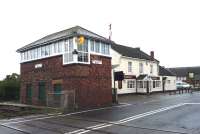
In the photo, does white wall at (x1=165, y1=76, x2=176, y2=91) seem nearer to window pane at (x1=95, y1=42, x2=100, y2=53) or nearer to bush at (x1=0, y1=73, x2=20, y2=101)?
window pane at (x1=95, y1=42, x2=100, y2=53)

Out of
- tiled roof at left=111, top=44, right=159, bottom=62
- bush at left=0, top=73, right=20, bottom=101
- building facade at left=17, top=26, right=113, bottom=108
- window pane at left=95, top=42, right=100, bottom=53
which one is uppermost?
tiled roof at left=111, top=44, right=159, bottom=62

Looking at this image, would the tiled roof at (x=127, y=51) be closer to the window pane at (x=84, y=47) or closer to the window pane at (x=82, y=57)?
the window pane at (x=84, y=47)

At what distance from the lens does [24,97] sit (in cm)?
2889

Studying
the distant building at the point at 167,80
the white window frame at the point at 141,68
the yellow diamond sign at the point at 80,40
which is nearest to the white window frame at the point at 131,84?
the white window frame at the point at 141,68

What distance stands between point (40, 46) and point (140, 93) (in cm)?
1948

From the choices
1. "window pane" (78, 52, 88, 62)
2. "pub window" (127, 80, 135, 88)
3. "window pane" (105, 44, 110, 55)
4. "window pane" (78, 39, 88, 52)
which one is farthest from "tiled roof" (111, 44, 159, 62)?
"window pane" (78, 52, 88, 62)

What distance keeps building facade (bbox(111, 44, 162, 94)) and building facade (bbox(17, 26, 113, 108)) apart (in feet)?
34.5

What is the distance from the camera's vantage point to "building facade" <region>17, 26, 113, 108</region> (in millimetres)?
22547

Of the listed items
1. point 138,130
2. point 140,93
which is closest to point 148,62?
point 140,93

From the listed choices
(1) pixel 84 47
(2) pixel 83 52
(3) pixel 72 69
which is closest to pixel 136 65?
(1) pixel 84 47

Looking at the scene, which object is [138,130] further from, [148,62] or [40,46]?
[148,62]

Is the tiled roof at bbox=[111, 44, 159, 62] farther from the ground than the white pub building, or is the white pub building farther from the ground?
the tiled roof at bbox=[111, 44, 159, 62]

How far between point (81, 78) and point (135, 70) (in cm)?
1869

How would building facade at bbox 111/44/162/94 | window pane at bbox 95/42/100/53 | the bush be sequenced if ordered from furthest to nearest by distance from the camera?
building facade at bbox 111/44/162/94
the bush
window pane at bbox 95/42/100/53
